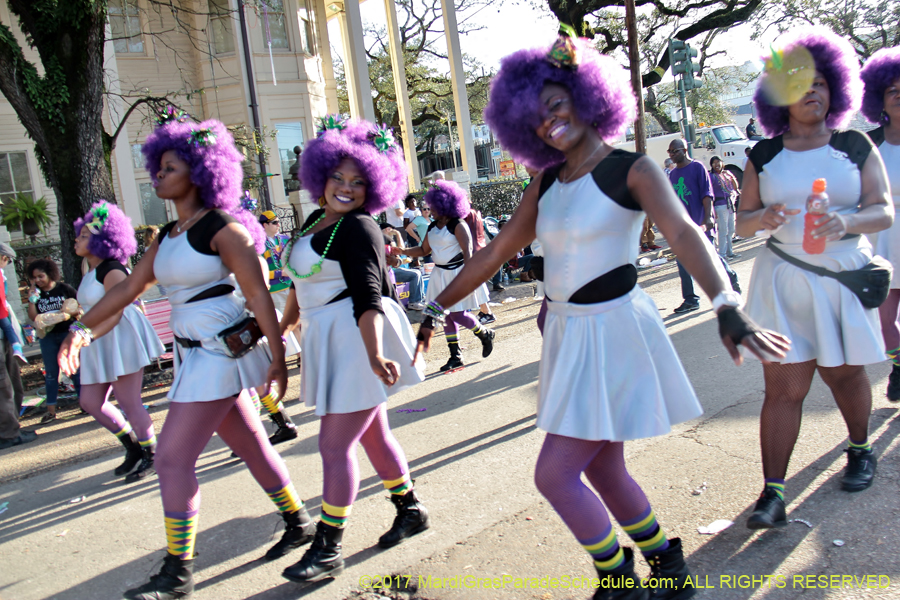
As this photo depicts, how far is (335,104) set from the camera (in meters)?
22.6

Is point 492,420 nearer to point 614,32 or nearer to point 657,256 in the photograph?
point 657,256

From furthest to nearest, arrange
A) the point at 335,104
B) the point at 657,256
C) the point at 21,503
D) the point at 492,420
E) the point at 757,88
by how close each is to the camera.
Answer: the point at 335,104 → the point at 657,256 → the point at 492,420 → the point at 21,503 → the point at 757,88

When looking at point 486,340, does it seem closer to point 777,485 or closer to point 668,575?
point 777,485

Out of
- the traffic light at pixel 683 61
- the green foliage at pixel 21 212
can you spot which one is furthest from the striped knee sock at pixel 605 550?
the green foliage at pixel 21 212

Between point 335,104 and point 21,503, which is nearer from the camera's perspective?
point 21,503

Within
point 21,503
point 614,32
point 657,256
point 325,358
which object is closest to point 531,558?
point 325,358

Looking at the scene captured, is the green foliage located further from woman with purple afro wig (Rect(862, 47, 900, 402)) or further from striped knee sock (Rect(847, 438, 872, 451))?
striped knee sock (Rect(847, 438, 872, 451))

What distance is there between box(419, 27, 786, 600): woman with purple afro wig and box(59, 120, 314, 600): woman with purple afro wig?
55.3 inches

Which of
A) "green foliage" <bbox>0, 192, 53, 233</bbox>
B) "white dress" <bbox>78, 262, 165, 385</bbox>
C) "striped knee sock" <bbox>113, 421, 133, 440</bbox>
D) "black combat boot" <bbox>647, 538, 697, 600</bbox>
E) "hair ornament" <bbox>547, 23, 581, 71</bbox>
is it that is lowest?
"black combat boot" <bbox>647, 538, 697, 600</bbox>

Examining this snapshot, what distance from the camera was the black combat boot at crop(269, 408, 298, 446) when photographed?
5.56m

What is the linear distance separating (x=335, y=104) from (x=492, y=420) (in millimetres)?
19045

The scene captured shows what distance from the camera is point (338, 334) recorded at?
3.22 metres

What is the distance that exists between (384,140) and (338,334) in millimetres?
1044

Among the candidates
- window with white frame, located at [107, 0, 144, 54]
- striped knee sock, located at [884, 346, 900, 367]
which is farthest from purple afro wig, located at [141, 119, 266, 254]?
window with white frame, located at [107, 0, 144, 54]
